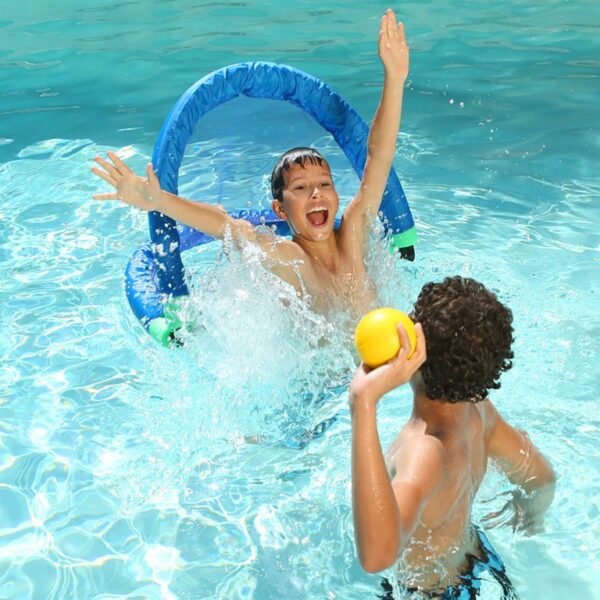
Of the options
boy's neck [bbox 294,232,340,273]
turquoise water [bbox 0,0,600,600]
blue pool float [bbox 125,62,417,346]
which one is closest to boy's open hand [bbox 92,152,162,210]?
blue pool float [bbox 125,62,417,346]

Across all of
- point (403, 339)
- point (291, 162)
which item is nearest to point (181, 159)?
point (291, 162)

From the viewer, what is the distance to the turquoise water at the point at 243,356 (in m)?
3.09

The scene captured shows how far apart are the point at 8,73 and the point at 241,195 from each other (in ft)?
14.1

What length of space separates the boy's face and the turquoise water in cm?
31

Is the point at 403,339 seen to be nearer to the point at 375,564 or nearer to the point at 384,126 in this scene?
the point at 375,564

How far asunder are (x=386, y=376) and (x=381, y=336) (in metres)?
0.09

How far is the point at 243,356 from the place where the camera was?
4.00m

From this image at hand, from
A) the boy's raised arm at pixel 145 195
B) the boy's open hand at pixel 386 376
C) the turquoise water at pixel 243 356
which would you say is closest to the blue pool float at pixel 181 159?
the turquoise water at pixel 243 356

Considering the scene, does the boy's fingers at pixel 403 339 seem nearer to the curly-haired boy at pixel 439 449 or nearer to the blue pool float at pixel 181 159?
the curly-haired boy at pixel 439 449

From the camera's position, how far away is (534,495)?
2.79m

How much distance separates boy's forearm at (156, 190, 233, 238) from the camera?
146 inches

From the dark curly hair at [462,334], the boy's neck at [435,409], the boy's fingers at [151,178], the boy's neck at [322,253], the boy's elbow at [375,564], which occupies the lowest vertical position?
the boy's neck at [322,253]

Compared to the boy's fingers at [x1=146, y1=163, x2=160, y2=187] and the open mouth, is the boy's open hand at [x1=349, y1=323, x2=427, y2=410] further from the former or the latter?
the open mouth

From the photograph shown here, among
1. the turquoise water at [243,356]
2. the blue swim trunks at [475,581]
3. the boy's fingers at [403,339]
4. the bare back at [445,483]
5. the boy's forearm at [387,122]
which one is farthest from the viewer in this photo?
the boy's forearm at [387,122]
